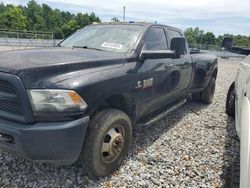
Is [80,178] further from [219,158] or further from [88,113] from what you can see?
[219,158]

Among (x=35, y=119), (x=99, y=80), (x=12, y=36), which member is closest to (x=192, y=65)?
(x=99, y=80)

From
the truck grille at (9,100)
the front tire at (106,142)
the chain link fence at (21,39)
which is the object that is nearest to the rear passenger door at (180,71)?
the front tire at (106,142)

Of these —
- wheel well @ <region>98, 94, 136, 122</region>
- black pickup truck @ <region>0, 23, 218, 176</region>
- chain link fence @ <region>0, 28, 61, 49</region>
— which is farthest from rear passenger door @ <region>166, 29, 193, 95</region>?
chain link fence @ <region>0, 28, 61, 49</region>

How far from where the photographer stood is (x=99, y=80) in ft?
9.40

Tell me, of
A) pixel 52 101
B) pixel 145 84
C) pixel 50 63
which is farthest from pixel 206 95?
pixel 52 101

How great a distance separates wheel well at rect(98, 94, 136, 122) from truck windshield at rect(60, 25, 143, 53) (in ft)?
2.19

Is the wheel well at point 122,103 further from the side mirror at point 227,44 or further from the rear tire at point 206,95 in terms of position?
the rear tire at point 206,95

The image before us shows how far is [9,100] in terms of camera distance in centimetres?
259

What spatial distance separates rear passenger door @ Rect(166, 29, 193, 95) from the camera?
4.57 metres

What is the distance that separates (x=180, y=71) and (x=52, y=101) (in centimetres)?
278

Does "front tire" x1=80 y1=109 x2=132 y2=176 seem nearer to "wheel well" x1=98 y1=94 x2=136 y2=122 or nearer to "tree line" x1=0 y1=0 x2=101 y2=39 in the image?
"wheel well" x1=98 y1=94 x2=136 y2=122

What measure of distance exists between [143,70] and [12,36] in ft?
107

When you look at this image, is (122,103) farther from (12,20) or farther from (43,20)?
(43,20)

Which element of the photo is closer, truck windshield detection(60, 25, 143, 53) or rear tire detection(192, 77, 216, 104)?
truck windshield detection(60, 25, 143, 53)
